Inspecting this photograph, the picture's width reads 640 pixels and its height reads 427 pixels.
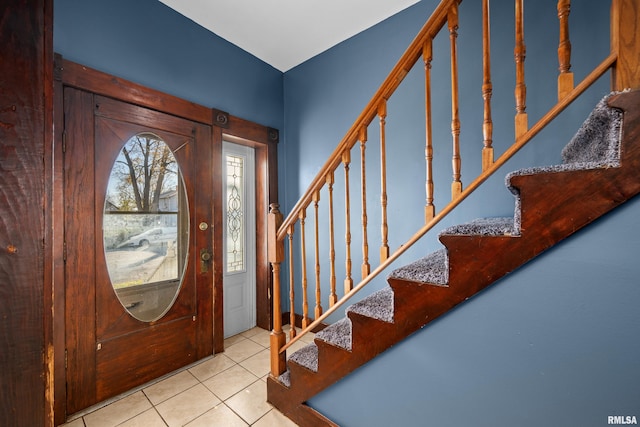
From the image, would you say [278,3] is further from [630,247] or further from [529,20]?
[630,247]

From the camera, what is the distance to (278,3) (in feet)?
7.02

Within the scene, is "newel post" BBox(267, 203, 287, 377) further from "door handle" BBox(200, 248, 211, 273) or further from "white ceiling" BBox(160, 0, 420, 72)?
"white ceiling" BBox(160, 0, 420, 72)

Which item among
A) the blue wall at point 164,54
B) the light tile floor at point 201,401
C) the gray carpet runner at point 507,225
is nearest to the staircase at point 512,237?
the gray carpet runner at point 507,225

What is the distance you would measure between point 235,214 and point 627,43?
284 cm

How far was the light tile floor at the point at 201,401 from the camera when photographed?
1598 millimetres

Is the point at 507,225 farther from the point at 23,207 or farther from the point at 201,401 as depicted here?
the point at 201,401

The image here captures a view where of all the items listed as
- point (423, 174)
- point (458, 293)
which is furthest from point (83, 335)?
point (423, 174)

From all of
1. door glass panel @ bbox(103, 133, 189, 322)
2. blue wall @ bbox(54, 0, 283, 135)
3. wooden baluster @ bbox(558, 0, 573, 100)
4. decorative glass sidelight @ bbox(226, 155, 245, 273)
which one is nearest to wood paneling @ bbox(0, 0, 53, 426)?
wooden baluster @ bbox(558, 0, 573, 100)

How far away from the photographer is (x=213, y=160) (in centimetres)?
235

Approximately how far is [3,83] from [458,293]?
1.38 meters

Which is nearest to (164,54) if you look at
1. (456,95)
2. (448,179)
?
(456,95)

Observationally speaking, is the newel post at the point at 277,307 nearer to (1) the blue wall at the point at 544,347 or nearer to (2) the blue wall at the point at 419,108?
(1) the blue wall at the point at 544,347

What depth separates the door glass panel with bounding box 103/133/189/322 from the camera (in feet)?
6.10

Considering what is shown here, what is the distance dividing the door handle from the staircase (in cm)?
135
